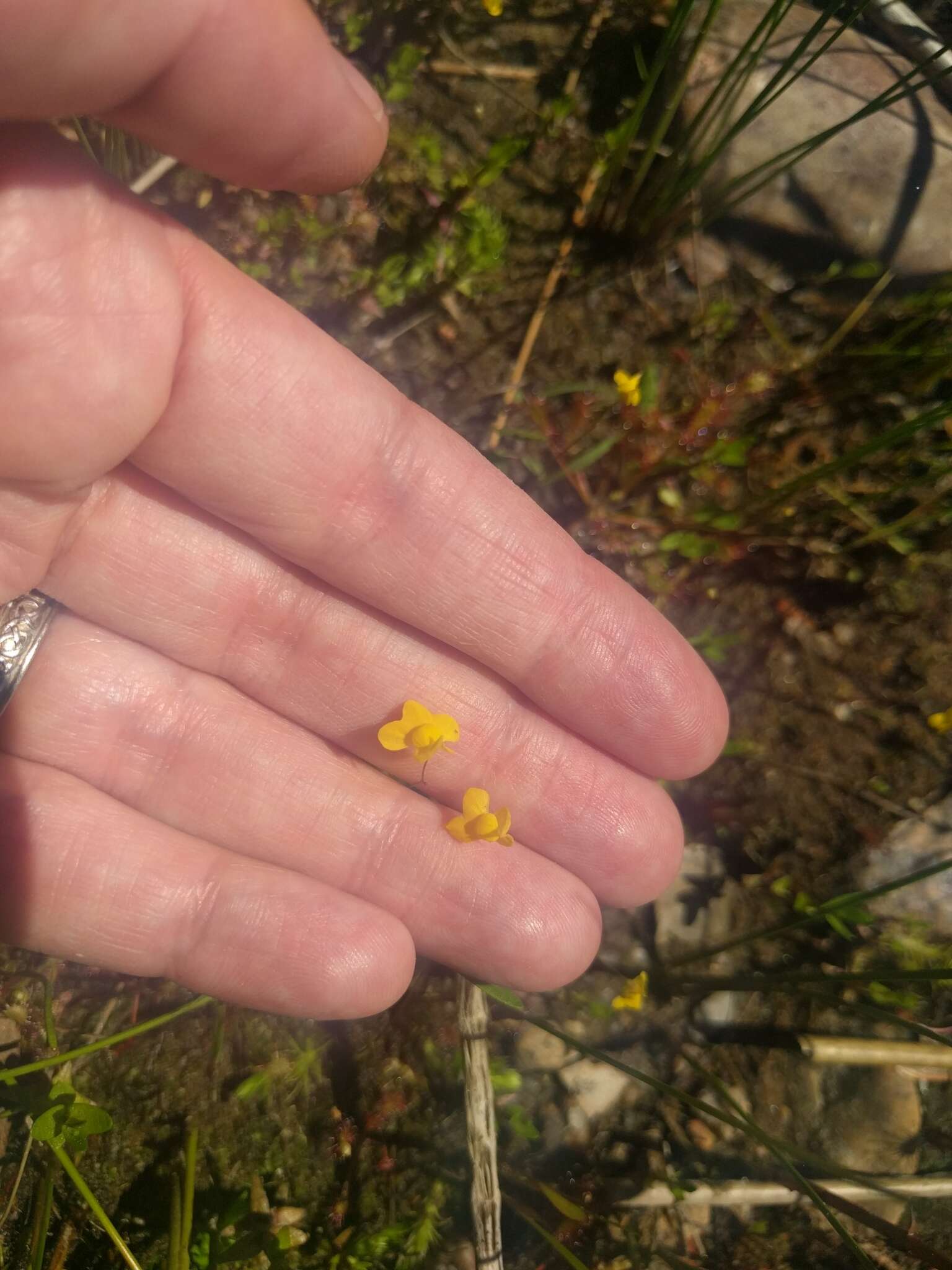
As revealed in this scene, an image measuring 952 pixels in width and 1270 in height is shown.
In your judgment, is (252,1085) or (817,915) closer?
(817,915)

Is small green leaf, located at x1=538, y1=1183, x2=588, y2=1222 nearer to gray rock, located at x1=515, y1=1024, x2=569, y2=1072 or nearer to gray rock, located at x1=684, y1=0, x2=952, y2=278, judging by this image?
gray rock, located at x1=515, y1=1024, x2=569, y2=1072

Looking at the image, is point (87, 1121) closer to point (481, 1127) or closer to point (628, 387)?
point (481, 1127)

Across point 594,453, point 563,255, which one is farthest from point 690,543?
point 563,255

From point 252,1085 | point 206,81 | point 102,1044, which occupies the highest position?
point 206,81

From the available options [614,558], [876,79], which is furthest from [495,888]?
Answer: [876,79]

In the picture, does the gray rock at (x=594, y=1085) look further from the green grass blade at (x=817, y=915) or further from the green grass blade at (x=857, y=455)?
the green grass blade at (x=857, y=455)
